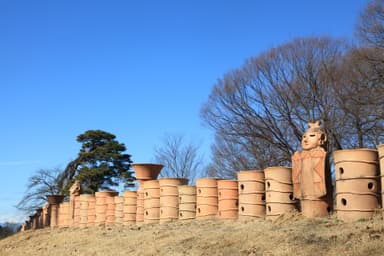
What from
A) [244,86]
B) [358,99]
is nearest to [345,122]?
[358,99]

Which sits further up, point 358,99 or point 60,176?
point 358,99

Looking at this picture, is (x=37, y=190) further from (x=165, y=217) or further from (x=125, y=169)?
(x=165, y=217)

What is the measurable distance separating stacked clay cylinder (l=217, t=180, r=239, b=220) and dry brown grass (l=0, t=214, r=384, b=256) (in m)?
0.38

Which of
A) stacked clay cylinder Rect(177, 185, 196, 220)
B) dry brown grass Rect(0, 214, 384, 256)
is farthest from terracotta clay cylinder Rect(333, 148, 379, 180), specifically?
stacked clay cylinder Rect(177, 185, 196, 220)

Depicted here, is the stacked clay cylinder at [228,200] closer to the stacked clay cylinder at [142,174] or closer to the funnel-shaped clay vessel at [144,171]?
the stacked clay cylinder at [142,174]

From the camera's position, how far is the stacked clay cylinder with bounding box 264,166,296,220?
10.6 metres

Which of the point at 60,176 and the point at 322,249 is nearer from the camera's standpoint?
the point at 322,249

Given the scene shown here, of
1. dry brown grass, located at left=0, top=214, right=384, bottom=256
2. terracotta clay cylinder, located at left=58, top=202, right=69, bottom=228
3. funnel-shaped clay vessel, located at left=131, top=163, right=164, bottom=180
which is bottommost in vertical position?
dry brown grass, located at left=0, top=214, right=384, bottom=256

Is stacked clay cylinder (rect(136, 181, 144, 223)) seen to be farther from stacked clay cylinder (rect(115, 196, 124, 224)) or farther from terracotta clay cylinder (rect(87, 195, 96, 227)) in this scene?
terracotta clay cylinder (rect(87, 195, 96, 227))

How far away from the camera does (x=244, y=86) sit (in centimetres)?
2494

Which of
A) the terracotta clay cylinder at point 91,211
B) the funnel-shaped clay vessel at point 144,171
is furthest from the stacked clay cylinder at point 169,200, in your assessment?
the terracotta clay cylinder at point 91,211

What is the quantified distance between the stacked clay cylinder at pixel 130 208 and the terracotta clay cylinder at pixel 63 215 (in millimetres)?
5785

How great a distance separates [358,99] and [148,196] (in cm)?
1027

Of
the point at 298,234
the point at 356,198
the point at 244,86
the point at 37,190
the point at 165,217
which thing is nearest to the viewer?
the point at 298,234
